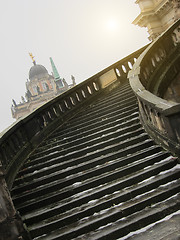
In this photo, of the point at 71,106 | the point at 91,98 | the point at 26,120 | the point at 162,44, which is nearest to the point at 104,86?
the point at 91,98

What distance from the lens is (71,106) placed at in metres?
9.62

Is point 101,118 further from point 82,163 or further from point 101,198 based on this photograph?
point 101,198

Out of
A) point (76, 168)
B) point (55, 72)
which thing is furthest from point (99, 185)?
point (55, 72)

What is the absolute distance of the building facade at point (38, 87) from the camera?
66.3 m

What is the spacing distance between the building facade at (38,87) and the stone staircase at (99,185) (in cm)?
6081

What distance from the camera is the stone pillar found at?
3.73m

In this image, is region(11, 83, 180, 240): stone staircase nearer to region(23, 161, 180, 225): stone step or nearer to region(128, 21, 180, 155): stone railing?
region(23, 161, 180, 225): stone step

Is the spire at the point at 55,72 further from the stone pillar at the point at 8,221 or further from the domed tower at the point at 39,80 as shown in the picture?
the stone pillar at the point at 8,221

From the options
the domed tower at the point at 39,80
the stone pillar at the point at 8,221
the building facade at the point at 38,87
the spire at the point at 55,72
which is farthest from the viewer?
the domed tower at the point at 39,80

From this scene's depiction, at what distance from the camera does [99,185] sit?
479 centimetres

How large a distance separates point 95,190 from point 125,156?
119 centimetres

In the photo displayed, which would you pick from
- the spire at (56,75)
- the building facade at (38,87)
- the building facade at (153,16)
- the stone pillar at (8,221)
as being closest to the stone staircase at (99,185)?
the stone pillar at (8,221)

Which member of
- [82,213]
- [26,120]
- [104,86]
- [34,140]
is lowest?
[82,213]

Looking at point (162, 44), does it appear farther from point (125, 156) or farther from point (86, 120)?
point (125, 156)
